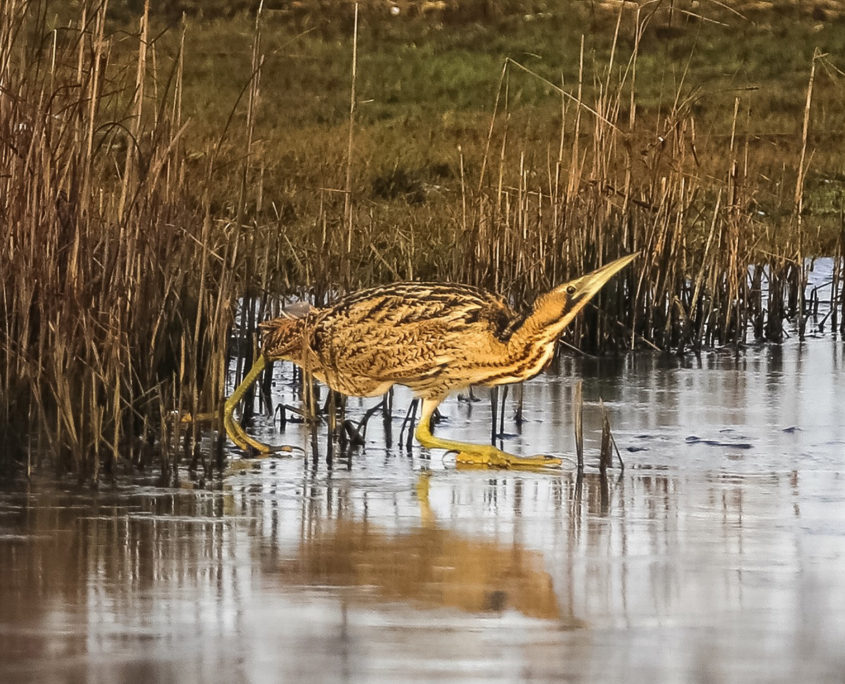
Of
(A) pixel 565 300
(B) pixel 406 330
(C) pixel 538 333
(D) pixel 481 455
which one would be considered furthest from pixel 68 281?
(A) pixel 565 300

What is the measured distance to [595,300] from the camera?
10914mm

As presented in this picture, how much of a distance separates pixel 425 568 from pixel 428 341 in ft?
7.19

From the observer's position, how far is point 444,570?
5355 millimetres

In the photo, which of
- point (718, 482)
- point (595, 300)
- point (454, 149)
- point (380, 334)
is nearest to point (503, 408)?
point (380, 334)

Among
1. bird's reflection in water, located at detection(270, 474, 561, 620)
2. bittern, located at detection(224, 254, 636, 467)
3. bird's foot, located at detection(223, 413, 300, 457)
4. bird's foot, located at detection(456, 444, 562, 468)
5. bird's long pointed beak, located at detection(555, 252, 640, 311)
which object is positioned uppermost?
bird's long pointed beak, located at detection(555, 252, 640, 311)

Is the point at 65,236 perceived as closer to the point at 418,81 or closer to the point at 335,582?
the point at 335,582

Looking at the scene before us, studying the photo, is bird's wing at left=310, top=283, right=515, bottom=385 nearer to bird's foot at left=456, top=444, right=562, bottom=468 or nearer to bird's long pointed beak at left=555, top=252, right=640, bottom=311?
bird's long pointed beak at left=555, top=252, right=640, bottom=311

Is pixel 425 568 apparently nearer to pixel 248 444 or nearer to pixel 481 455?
pixel 481 455

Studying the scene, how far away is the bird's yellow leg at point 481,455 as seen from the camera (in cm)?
713

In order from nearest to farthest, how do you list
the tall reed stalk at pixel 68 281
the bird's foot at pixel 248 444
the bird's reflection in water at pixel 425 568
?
the bird's reflection in water at pixel 425 568 → the tall reed stalk at pixel 68 281 → the bird's foot at pixel 248 444

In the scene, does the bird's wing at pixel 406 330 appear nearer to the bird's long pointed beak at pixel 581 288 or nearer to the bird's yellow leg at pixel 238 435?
the bird's long pointed beak at pixel 581 288

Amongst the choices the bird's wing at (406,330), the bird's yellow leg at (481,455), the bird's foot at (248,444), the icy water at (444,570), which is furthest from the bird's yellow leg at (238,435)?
the bird's yellow leg at (481,455)

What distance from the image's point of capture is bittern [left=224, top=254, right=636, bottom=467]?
293 inches

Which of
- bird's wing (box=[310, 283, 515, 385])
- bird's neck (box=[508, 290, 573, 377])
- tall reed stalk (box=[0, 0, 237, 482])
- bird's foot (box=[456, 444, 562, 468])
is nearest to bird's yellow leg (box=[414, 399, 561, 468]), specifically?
bird's foot (box=[456, 444, 562, 468])
